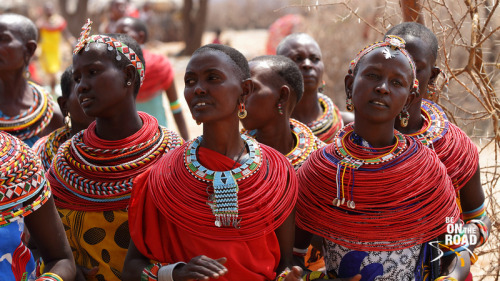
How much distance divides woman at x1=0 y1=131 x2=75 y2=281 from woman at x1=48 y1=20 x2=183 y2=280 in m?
0.52

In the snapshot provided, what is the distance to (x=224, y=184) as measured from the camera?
106 inches

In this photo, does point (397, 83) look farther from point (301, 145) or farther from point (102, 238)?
point (102, 238)

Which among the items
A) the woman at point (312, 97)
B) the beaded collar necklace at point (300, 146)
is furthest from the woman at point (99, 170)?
the woman at point (312, 97)

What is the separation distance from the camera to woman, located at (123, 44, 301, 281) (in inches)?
106

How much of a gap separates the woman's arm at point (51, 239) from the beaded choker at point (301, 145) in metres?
1.45

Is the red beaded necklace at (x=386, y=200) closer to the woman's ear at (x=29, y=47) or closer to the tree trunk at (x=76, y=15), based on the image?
the woman's ear at (x=29, y=47)

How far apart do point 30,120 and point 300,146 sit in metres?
1.93

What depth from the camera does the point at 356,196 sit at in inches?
110

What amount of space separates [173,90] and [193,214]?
3.69 metres

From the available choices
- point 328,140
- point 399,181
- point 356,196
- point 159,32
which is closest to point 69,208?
point 356,196

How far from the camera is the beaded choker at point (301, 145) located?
3.62 m

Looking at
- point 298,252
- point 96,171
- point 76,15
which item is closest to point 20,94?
point 96,171

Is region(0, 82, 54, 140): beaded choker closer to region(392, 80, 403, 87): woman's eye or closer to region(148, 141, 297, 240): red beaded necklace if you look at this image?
region(148, 141, 297, 240): red beaded necklace

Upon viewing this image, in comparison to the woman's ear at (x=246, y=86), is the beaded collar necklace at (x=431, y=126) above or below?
below
